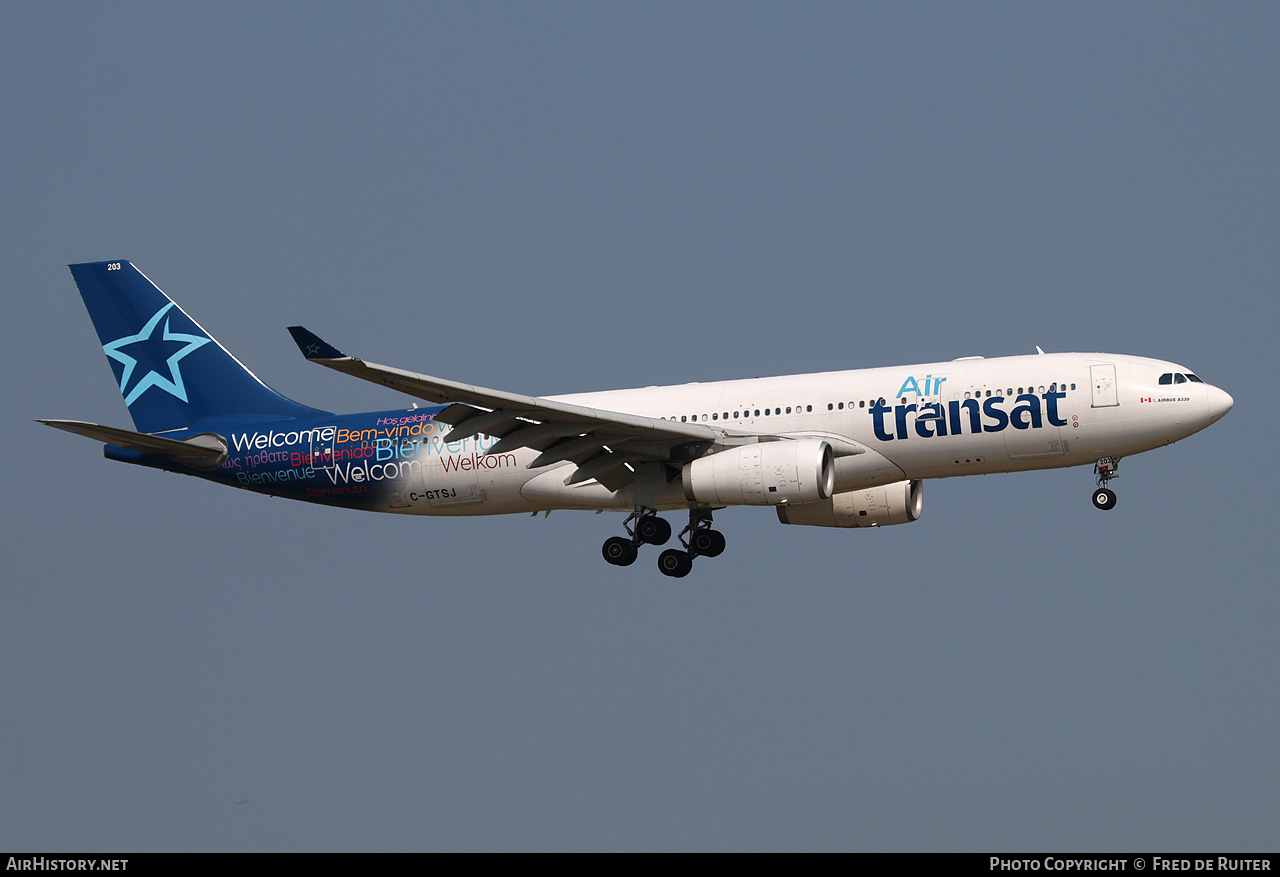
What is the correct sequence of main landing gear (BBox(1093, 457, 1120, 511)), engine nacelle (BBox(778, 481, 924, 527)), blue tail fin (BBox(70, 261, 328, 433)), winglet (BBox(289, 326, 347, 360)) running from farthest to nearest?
1. blue tail fin (BBox(70, 261, 328, 433))
2. engine nacelle (BBox(778, 481, 924, 527))
3. main landing gear (BBox(1093, 457, 1120, 511))
4. winglet (BBox(289, 326, 347, 360))

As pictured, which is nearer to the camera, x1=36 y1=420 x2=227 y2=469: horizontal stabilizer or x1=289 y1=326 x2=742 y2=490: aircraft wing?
x1=289 y1=326 x2=742 y2=490: aircraft wing

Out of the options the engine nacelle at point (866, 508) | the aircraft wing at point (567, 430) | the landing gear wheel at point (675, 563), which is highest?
the aircraft wing at point (567, 430)

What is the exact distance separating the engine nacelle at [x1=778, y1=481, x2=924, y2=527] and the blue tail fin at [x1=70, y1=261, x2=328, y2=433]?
42.1ft

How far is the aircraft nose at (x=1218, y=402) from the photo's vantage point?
37.2 m

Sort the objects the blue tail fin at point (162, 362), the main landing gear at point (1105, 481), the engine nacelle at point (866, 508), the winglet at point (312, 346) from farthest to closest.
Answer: the blue tail fin at point (162, 362), the engine nacelle at point (866, 508), the main landing gear at point (1105, 481), the winglet at point (312, 346)

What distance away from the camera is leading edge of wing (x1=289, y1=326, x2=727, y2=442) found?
32562mm

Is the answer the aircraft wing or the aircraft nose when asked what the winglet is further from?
the aircraft nose

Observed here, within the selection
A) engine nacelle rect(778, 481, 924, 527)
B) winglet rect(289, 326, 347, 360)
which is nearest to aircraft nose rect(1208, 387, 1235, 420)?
engine nacelle rect(778, 481, 924, 527)

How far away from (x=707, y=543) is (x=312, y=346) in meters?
12.6

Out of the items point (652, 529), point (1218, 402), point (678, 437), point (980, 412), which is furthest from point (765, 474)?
point (1218, 402)

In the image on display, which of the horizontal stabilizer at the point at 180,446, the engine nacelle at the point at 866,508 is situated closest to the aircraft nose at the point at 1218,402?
the engine nacelle at the point at 866,508

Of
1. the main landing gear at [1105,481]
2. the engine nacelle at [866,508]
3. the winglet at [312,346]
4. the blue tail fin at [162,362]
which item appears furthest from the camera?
the blue tail fin at [162,362]

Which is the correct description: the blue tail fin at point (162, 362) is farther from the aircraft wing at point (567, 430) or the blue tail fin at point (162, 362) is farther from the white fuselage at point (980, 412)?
the white fuselage at point (980, 412)

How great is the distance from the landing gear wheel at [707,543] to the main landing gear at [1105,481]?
9.13 meters
